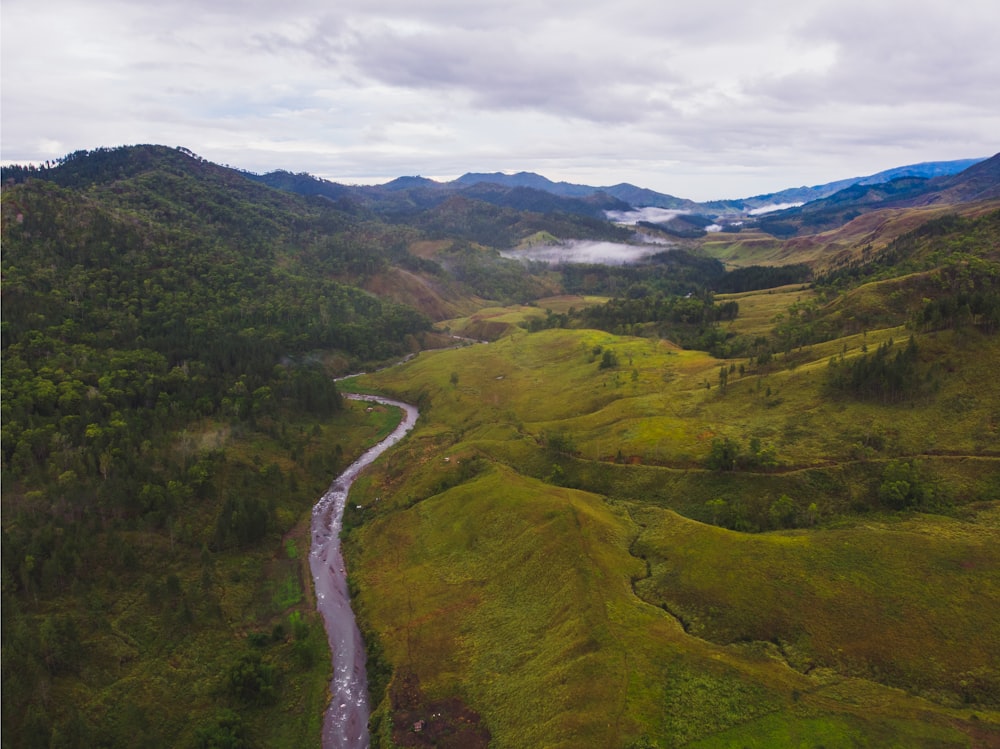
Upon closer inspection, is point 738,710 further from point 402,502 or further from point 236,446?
point 236,446

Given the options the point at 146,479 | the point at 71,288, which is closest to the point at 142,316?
the point at 71,288

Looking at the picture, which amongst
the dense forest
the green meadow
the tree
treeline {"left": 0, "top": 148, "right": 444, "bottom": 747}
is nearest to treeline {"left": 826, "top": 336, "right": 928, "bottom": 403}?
the dense forest

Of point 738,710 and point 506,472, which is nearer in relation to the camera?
point 738,710

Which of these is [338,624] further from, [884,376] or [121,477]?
[884,376]

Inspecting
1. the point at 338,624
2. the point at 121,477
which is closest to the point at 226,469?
the point at 121,477

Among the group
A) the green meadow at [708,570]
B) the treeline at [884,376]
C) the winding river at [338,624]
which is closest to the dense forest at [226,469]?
the treeline at [884,376]

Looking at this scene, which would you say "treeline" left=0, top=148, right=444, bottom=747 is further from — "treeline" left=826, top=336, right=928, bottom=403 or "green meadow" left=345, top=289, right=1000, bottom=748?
"treeline" left=826, top=336, right=928, bottom=403

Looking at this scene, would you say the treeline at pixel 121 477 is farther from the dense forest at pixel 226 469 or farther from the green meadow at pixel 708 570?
the green meadow at pixel 708 570

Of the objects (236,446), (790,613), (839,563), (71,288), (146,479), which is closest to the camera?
(790,613)
